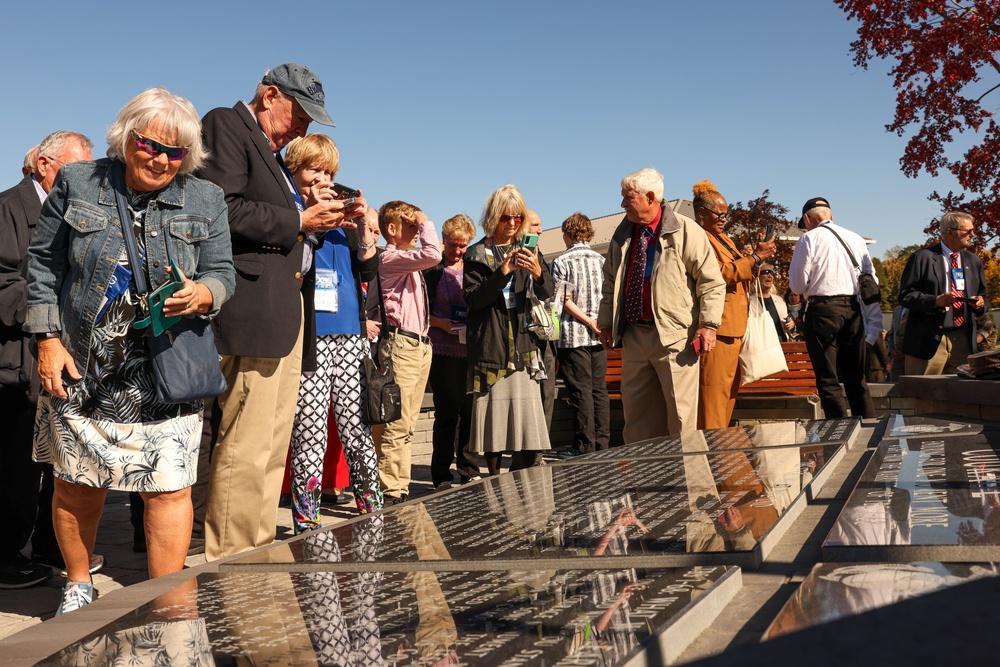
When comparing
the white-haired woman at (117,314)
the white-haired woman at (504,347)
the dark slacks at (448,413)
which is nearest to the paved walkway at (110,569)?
the dark slacks at (448,413)

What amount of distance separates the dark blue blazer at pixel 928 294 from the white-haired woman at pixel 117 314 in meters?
7.06

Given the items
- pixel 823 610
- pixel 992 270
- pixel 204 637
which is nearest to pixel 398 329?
pixel 204 637

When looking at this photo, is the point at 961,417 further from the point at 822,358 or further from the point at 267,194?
the point at 267,194

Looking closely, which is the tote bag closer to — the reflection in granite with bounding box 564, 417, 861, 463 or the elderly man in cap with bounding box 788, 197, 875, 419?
the elderly man in cap with bounding box 788, 197, 875, 419

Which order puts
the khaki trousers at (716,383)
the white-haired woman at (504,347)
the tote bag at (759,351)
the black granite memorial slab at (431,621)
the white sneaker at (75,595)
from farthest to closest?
the tote bag at (759,351), the white-haired woman at (504,347), the khaki trousers at (716,383), the white sneaker at (75,595), the black granite memorial slab at (431,621)

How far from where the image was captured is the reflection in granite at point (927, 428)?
4.22 metres

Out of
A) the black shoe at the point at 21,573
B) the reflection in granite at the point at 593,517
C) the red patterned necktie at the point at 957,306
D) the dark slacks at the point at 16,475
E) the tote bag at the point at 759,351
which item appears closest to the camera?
the reflection in granite at the point at 593,517

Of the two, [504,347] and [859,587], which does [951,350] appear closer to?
[504,347]

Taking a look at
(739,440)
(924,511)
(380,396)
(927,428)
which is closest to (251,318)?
(380,396)

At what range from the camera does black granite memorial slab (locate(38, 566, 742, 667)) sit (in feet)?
5.26

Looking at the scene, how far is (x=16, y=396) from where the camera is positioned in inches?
182

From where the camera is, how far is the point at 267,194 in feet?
13.2

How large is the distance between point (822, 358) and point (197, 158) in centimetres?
571

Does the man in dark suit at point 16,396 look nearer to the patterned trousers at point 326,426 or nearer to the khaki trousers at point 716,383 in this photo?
the patterned trousers at point 326,426
